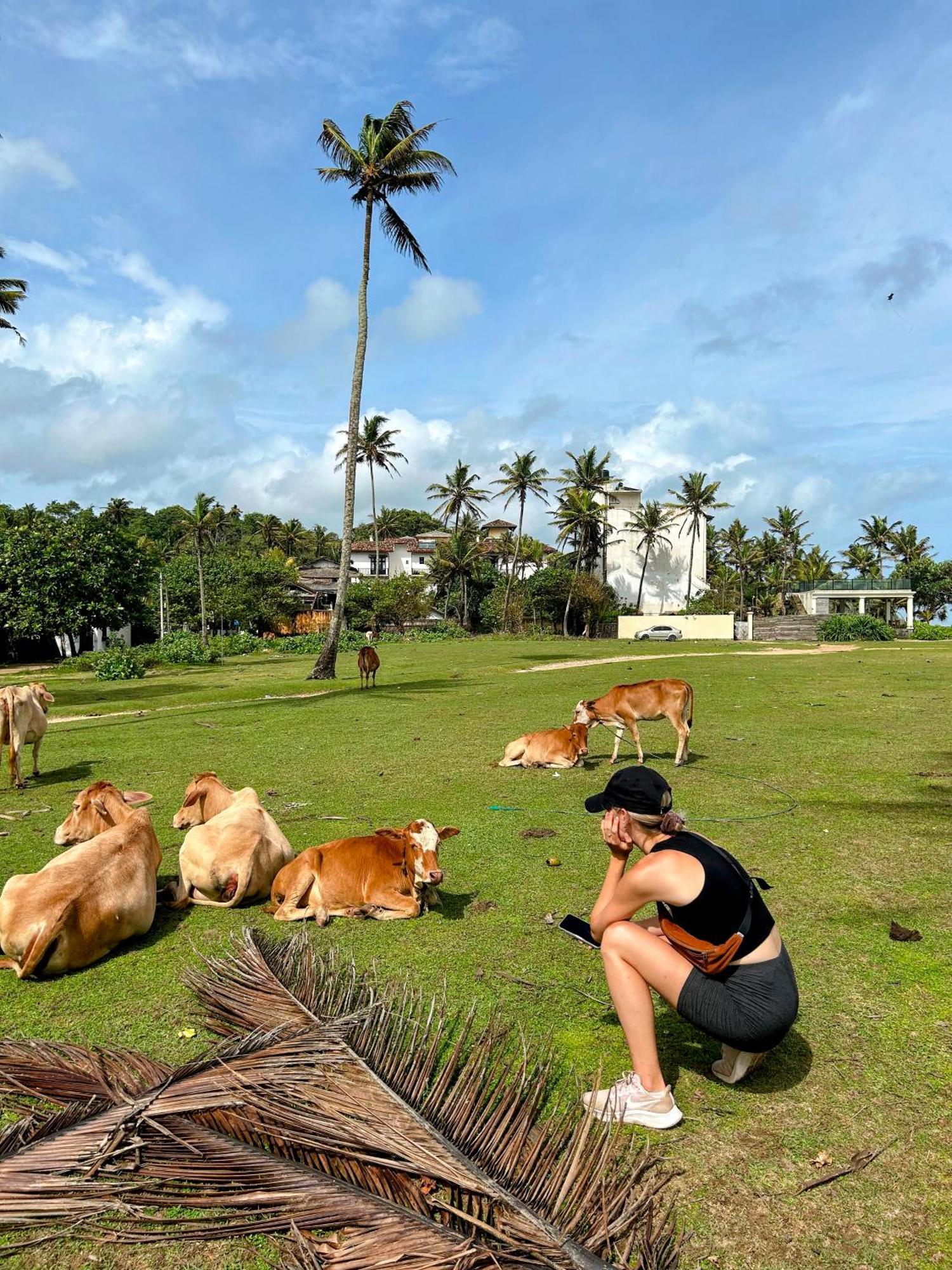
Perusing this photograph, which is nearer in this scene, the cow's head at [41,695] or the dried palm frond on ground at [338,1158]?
the dried palm frond on ground at [338,1158]

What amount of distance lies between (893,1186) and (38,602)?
46.9m

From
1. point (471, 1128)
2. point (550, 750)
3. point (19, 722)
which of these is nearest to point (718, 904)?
point (471, 1128)

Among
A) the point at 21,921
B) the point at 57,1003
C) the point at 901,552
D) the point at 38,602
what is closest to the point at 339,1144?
the point at 57,1003

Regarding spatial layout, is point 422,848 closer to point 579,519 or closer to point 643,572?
point 579,519

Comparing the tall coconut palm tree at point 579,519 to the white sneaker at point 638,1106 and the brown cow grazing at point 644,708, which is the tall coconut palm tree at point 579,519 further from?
the white sneaker at point 638,1106

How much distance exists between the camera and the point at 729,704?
18219 mm

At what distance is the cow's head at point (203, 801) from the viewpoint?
26.7ft

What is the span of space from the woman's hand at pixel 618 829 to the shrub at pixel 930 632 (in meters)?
69.2

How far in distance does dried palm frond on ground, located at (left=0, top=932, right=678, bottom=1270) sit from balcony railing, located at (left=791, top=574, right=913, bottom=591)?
78016 mm

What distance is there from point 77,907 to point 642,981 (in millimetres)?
3622

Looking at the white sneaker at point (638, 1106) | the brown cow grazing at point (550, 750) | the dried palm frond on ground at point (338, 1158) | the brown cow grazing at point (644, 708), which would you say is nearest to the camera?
the dried palm frond on ground at point (338, 1158)

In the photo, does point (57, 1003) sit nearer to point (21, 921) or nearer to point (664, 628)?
point (21, 921)

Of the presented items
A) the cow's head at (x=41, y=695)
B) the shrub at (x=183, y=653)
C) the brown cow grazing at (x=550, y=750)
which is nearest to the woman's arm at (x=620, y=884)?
the brown cow grazing at (x=550, y=750)

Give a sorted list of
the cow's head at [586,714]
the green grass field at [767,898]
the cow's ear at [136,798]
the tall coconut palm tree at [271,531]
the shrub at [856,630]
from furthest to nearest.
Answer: the tall coconut palm tree at [271,531], the shrub at [856,630], the cow's head at [586,714], the cow's ear at [136,798], the green grass field at [767,898]
